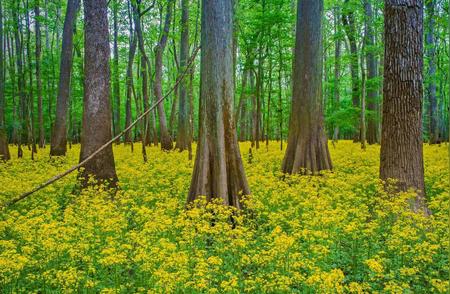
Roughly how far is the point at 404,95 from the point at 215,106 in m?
3.19

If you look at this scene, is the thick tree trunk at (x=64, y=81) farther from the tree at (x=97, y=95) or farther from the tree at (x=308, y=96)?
the tree at (x=308, y=96)

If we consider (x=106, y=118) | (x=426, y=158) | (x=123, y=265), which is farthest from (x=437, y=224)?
(x=426, y=158)

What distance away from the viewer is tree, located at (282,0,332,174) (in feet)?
34.6

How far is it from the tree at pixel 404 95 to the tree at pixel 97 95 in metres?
6.10

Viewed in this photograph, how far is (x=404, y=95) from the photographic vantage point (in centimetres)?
654

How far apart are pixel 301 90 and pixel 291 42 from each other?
28.8 ft

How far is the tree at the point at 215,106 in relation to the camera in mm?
6727

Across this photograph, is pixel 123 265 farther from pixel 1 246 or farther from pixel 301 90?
pixel 301 90

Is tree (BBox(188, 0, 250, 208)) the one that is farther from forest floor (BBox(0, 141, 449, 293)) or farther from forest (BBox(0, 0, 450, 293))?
forest floor (BBox(0, 141, 449, 293))

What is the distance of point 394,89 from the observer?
21.7 ft

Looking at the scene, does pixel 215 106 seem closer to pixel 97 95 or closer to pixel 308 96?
pixel 97 95

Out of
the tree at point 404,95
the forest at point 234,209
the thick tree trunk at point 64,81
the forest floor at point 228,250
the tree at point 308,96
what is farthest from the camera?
the thick tree trunk at point 64,81

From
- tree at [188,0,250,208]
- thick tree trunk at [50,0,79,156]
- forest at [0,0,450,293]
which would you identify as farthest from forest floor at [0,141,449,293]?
thick tree trunk at [50,0,79,156]

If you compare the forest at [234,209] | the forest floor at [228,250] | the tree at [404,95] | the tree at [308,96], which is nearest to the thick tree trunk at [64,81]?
the forest at [234,209]
